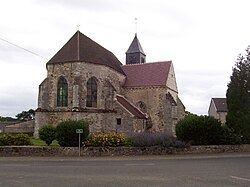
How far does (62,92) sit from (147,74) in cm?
1191

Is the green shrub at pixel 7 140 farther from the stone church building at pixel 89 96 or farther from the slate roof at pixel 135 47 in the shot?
the slate roof at pixel 135 47

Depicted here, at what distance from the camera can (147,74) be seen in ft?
137

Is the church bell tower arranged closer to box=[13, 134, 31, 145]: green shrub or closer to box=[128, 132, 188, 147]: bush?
box=[128, 132, 188, 147]: bush

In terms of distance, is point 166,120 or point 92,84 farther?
point 166,120

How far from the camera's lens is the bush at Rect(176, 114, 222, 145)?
21641mm

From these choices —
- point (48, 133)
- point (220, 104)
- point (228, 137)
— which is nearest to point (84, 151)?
point (48, 133)

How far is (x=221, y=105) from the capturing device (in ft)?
229

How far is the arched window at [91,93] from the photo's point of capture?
34.7 meters

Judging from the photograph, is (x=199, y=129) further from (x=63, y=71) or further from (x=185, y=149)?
(x=63, y=71)

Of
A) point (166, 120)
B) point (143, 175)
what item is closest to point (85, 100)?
point (166, 120)

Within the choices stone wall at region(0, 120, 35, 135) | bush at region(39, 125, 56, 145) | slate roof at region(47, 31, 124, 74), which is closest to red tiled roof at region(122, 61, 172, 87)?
slate roof at region(47, 31, 124, 74)

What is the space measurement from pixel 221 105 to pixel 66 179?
63.9m

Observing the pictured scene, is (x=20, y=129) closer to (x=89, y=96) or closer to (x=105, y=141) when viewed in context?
(x=89, y=96)

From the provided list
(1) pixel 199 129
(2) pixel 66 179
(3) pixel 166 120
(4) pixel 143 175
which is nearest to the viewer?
(2) pixel 66 179
